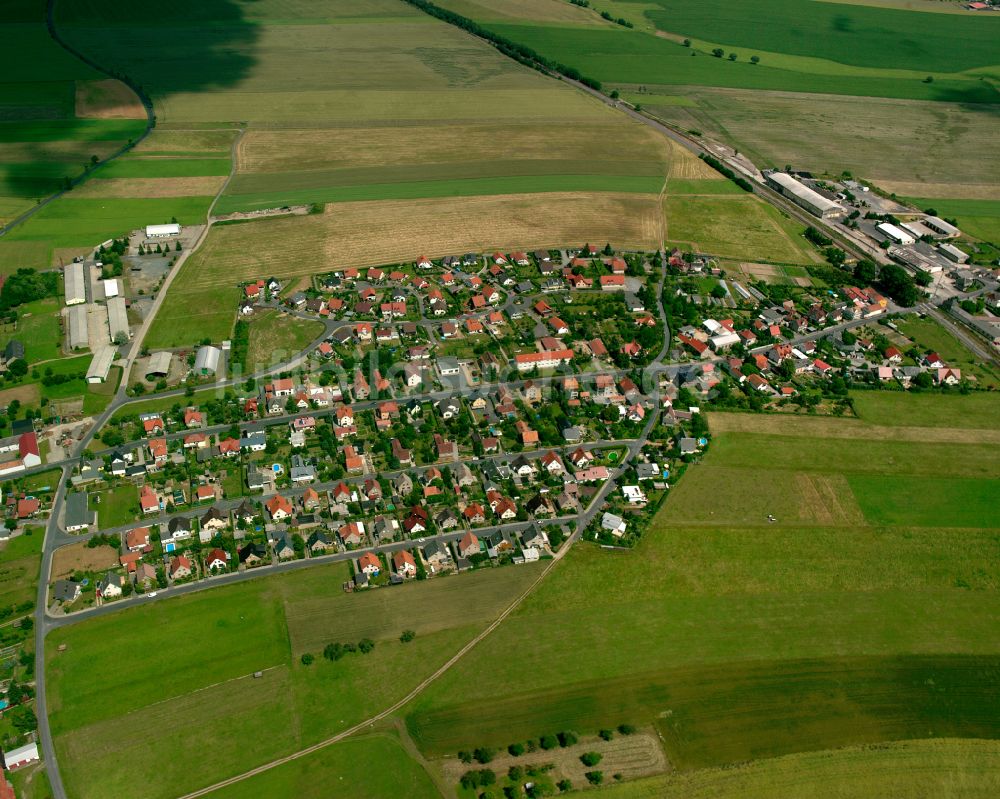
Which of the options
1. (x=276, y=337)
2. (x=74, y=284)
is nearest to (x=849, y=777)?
(x=276, y=337)

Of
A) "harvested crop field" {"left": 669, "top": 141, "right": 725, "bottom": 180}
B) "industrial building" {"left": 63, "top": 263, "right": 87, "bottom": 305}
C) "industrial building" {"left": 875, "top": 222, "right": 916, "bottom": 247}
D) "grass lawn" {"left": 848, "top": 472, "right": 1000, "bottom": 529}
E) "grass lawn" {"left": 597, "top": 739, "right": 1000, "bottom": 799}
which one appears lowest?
"grass lawn" {"left": 597, "top": 739, "right": 1000, "bottom": 799}

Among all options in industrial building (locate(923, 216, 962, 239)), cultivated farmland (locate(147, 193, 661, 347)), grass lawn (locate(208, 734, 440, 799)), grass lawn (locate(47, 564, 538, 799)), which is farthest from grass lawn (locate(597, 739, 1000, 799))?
industrial building (locate(923, 216, 962, 239))

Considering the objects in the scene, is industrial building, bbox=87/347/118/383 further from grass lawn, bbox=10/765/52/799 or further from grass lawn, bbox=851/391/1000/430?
grass lawn, bbox=851/391/1000/430

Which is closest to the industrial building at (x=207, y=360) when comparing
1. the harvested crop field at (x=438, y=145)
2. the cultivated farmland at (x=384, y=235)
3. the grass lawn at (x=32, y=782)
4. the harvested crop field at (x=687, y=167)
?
the cultivated farmland at (x=384, y=235)

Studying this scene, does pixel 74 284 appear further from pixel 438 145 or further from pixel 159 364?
pixel 438 145

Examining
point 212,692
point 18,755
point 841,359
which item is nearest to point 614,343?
point 841,359

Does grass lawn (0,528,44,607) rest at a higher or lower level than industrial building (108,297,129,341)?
lower
